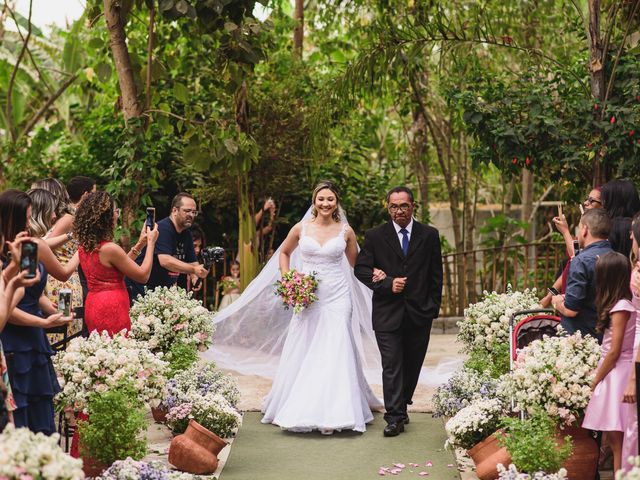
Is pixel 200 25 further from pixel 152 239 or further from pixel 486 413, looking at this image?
pixel 486 413

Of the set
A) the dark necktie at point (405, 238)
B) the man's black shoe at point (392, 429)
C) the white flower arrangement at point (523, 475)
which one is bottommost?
the man's black shoe at point (392, 429)

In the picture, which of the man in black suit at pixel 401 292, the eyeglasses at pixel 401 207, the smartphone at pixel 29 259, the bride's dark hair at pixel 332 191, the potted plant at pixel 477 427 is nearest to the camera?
the smartphone at pixel 29 259

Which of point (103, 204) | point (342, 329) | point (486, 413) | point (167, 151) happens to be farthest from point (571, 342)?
point (167, 151)

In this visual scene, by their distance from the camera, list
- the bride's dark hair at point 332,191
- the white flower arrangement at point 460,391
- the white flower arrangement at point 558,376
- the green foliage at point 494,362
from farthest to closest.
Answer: the bride's dark hair at point 332,191 < the green foliage at point 494,362 < the white flower arrangement at point 460,391 < the white flower arrangement at point 558,376

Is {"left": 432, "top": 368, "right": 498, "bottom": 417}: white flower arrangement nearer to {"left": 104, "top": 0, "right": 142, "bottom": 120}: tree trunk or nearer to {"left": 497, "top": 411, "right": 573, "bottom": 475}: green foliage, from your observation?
{"left": 497, "top": 411, "right": 573, "bottom": 475}: green foliage

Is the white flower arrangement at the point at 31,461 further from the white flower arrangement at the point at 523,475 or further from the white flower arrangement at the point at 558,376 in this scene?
the white flower arrangement at the point at 558,376

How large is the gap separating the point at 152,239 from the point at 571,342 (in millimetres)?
3068

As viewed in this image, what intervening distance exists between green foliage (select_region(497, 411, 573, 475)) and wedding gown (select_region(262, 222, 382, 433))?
2.22 metres

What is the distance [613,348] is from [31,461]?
3.34m

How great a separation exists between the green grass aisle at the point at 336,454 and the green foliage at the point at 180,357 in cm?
71

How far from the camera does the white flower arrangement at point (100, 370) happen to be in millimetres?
6371

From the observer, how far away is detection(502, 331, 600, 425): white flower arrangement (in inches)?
239

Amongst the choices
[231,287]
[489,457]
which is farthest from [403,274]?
[231,287]

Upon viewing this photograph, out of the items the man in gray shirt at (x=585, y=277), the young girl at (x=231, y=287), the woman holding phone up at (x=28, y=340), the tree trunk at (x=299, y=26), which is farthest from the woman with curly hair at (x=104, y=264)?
the tree trunk at (x=299, y=26)
